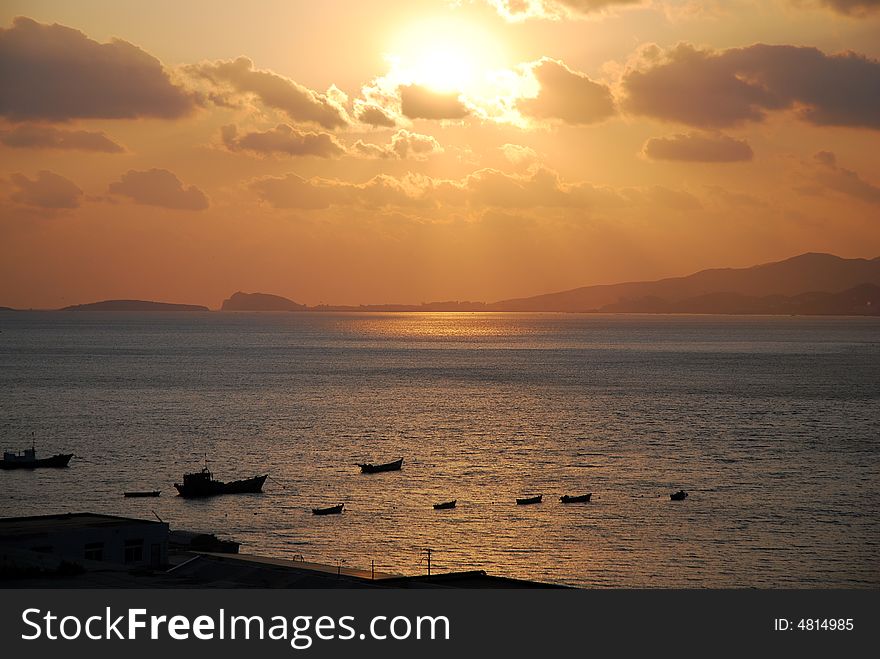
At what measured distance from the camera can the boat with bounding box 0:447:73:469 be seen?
102062 millimetres

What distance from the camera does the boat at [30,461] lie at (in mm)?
102062

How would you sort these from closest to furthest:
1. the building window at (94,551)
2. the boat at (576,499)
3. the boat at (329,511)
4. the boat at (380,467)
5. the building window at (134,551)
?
the building window at (94,551)
the building window at (134,551)
the boat at (329,511)
the boat at (576,499)
the boat at (380,467)

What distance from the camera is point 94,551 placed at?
48219mm

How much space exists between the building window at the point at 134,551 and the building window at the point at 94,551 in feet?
4.29

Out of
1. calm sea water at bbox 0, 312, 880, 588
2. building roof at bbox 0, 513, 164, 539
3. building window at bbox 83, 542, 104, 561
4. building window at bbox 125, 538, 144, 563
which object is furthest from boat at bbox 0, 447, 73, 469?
building window at bbox 83, 542, 104, 561

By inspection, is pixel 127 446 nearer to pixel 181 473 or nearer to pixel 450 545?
pixel 181 473

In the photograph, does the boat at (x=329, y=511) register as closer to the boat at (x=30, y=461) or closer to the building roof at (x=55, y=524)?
the building roof at (x=55, y=524)

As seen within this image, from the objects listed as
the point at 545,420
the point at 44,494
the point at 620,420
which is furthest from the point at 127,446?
the point at 620,420

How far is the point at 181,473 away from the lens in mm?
101188

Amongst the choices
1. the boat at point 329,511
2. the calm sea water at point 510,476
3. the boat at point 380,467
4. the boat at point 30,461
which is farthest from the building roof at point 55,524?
the boat at point 30,461

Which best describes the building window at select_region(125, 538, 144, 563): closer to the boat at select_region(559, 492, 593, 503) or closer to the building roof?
the building roof

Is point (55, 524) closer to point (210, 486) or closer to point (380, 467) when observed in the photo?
point (210, 486)

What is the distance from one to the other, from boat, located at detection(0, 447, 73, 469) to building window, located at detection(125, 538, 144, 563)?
57.6 metres

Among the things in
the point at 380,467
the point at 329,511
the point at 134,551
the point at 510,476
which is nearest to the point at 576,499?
the point at 510,476
